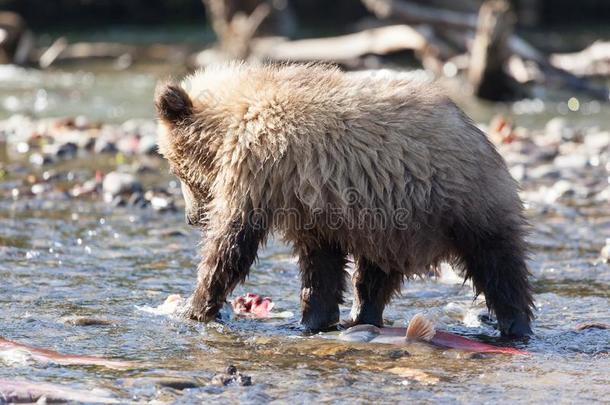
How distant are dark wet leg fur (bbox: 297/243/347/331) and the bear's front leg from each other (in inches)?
15.5

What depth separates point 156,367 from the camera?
4812 mm

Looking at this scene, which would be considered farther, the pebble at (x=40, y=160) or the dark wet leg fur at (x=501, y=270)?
the pebble at (x=40, y=160)

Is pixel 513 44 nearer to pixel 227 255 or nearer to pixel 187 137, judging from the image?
pixel 187 137

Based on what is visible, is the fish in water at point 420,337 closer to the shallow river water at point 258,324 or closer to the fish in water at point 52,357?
the shallow river water at point 258,324

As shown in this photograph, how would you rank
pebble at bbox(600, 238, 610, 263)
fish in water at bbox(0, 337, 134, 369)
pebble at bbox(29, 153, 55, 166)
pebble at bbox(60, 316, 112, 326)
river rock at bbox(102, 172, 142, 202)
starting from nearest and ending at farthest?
fish in water at bbox(0, 337, 134, 369)
pebble at bbox(60, 316, 112, 326)
pebble at bbox(600, 238, 610, 263)
river rock at bbox(102, 172, 142, 202)
pebble at bbox(29, 153, 55, 166)

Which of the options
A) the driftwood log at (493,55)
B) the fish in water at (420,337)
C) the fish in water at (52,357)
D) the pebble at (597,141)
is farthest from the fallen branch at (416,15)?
the fish in water at (52,357)

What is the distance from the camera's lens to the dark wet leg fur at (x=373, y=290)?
19.2 ft

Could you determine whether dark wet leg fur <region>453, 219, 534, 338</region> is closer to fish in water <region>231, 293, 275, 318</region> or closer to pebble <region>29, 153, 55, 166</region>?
fish in water <region>231, 293, 275, 318</region>

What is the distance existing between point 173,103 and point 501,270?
1.85 metres

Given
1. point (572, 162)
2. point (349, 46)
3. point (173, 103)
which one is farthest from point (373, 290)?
point (349, 46)

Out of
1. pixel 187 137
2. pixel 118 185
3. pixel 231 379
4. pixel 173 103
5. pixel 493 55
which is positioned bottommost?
pixel 231 379

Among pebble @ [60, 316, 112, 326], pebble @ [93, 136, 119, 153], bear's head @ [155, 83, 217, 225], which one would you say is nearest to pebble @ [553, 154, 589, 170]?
pebble @ [93, 136, 119, 153]

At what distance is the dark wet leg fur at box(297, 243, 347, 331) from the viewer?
5.81 metres

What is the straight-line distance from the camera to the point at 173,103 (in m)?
5.79
